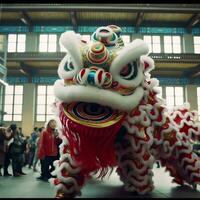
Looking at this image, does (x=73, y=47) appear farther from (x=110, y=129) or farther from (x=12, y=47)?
(x=12, y=47)

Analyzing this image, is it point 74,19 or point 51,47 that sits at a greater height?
point 74,19

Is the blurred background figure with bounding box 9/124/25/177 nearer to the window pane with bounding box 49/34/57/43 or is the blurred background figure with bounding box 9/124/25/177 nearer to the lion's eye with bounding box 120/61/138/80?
the lion's eye with bounding box 120/61/138/80

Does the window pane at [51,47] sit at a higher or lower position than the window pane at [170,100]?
higher

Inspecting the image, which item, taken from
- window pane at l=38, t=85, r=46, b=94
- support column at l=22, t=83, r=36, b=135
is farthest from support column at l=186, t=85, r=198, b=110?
support column at l=22, t=83, r=36, b=135

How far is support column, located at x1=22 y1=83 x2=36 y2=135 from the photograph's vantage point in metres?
16.5

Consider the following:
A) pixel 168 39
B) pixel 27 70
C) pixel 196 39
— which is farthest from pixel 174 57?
pixel 27 70

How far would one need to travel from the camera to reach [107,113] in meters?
3.13

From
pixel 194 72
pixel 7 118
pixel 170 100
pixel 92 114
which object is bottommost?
pixel 92 114

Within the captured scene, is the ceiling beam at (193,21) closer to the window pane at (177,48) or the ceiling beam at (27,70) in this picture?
the window pane at (177,48)

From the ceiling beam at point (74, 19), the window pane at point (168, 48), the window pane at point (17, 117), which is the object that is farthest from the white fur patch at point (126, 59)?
the window pane at point (168, 48)

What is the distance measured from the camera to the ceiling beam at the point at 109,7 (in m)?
14.2

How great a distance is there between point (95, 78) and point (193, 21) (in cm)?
1455

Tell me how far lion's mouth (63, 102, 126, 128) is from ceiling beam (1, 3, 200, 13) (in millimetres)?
A: 11717

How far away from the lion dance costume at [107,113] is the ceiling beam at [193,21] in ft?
42.5
